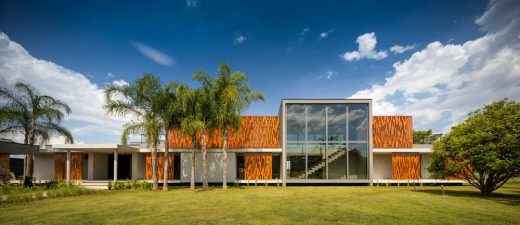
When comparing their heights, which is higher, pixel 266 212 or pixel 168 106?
pixel 168 106

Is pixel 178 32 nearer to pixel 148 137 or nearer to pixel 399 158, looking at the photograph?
pixel 148 137

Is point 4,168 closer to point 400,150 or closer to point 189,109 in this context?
point 189,109

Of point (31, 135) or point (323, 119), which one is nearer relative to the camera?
point (31, 135)

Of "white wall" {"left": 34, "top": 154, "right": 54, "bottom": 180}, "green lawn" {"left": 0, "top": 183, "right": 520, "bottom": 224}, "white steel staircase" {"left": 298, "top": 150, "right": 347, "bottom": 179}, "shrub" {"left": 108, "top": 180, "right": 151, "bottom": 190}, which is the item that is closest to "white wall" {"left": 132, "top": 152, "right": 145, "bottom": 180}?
"shrub" {"left": 108, "top": 180, "right": 151, "bottom": 190}

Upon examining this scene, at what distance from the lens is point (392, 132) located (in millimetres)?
23094

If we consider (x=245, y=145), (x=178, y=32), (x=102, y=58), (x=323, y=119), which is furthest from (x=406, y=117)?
(x=102, y=58)

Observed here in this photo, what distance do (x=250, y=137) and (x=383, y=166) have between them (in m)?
11.9

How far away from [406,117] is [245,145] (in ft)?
44.6

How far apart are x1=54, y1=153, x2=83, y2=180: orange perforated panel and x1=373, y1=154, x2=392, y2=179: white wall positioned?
24765 millimetres

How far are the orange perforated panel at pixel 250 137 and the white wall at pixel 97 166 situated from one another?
7301mm

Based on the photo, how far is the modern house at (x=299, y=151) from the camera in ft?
69.8

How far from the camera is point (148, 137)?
18.6m

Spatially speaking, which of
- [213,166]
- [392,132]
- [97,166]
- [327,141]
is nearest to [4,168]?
[97,166]

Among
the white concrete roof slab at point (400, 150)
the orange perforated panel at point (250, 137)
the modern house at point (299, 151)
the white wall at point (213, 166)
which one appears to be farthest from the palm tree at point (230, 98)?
the white concrete roof slab at point (400, 150)
